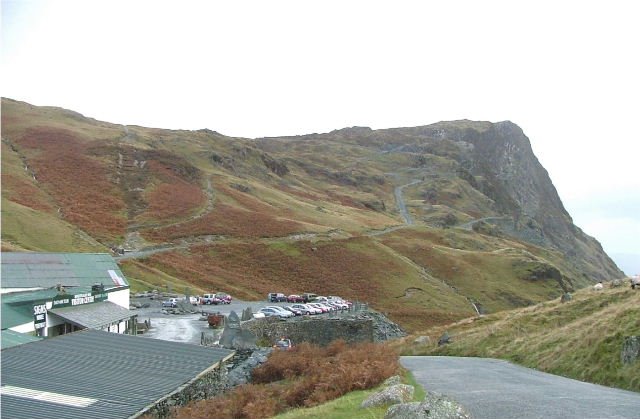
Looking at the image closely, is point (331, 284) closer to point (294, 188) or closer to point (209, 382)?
point (209, 382)

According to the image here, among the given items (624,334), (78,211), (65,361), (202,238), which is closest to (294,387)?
(65,361)

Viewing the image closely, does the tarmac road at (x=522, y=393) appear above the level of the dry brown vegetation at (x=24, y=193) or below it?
below

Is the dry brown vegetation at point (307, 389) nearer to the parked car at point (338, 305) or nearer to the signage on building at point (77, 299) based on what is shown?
the signage on building at point (77, 299)

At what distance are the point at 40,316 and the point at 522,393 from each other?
85.5ft

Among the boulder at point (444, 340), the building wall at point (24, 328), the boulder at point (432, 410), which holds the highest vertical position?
the boulder at point (432, 410)

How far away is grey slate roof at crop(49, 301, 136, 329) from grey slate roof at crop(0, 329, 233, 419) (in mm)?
5907

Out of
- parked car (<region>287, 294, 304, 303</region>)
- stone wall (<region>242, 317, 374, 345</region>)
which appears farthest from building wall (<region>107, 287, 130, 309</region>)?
parked car (<region>287, 294, 304, 303</region>)

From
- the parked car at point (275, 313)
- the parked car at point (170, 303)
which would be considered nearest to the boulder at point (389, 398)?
the parked car at point (275, 313)

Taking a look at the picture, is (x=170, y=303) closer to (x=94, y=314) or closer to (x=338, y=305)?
(x=338, y=305)

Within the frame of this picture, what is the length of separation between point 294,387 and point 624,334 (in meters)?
13.6

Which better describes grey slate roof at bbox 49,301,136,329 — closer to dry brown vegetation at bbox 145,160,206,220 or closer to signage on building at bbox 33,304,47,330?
signage on building at bbox 33,304,47,330

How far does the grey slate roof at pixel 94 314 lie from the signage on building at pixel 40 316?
0.48 meters

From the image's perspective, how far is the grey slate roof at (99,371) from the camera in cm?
1630

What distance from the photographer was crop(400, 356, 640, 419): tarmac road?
601 inches
